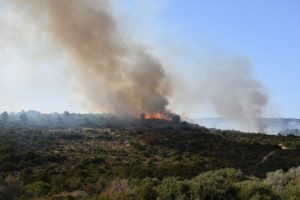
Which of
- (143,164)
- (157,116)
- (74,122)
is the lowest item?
(143,164)

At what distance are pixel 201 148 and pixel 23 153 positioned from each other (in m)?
29.7

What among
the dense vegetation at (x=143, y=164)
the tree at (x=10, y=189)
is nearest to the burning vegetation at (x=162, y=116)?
the dense vegetation at (x=143, y=164)

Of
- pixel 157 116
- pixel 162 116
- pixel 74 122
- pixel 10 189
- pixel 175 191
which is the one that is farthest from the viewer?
pixel 162 116

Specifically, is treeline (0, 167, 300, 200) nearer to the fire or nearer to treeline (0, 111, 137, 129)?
treeline (0, 111, 137, 129)

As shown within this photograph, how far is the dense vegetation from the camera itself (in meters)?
32.8

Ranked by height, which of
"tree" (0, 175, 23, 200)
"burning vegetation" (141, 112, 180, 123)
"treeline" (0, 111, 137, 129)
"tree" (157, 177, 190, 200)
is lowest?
"tree" (0, 175, 23, 200)

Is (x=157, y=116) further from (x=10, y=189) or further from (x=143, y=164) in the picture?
(x=10, y=189)

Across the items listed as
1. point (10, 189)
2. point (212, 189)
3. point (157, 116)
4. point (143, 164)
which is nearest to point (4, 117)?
point (157, 116)

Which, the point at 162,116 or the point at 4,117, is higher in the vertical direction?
the point at 162,116

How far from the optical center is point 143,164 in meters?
61.9

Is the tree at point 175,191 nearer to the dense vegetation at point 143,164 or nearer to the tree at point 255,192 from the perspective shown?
the dense vegetation at point 143,164

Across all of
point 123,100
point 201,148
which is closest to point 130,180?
point 201,148

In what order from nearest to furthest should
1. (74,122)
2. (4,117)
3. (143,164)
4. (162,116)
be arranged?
(143,164) < (4,117) < (74,122) < (162,116)

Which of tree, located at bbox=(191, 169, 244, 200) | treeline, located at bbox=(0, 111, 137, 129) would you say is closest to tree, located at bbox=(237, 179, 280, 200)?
tree, located at bbox=(191, 169, 244, 200)
